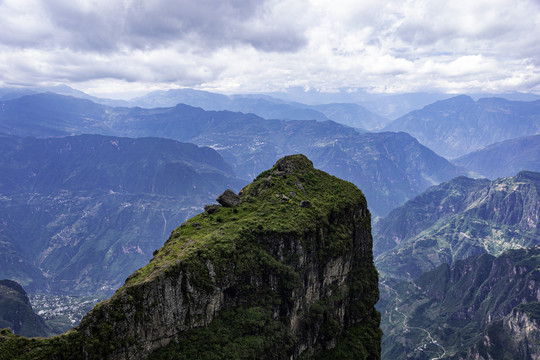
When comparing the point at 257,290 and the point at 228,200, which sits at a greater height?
the point at 228,200

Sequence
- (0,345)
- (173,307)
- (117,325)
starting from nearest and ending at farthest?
(0,345)
(117,325)
(173,307)

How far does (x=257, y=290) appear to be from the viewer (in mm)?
61688

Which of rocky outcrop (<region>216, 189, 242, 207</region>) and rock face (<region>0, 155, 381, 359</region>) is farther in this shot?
rocky outcrop (<region>216, 189, 242, 207</region>)

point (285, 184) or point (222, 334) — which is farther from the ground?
point (285, 184)

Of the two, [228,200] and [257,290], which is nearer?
[257,290]

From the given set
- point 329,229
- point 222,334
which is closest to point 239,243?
point 222,334

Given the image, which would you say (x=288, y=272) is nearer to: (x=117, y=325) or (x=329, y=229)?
(x=329, y=229)

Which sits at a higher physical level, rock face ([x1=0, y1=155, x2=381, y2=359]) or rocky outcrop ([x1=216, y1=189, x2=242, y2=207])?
rocky outcrop ([x1=216, y1=189, x2=242, y2=207])

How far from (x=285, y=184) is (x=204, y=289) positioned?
3155cm

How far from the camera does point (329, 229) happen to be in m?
73.3

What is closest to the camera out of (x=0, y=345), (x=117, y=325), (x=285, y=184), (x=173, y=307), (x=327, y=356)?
(x=0, y=345)

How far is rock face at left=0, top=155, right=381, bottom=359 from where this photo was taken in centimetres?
4791

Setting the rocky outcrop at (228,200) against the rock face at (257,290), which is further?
the rocky outcrop at (228,200)

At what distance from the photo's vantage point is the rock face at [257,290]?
157 feet
